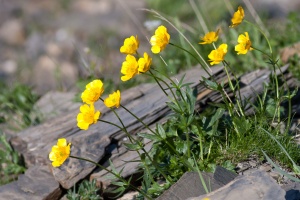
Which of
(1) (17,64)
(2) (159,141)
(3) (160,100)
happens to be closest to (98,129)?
(3) (160,100)

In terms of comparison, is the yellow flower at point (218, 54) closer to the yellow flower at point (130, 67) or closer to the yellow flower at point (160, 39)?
Result: the yellow flower at point (160, 39)

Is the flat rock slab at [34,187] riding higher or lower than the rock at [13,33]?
lower

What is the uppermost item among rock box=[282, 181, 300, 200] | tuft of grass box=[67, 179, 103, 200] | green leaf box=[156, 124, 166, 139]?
green leaf box=[156, 124, 166, 139]

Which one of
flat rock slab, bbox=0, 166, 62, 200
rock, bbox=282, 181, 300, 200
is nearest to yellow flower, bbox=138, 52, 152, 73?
rock, bbox=282, 181, 300, 200

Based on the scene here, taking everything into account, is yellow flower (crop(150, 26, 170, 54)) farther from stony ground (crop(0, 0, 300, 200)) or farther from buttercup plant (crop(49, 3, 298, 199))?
stony ground (crop(0, 0, 300, 200))

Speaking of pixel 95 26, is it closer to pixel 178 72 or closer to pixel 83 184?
pixel 178 72

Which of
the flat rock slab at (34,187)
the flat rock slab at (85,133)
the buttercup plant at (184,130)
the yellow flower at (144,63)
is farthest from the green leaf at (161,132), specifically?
the flat rock slab at (34,187)

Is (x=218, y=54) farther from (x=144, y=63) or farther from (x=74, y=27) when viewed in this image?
(x=74, y=27)

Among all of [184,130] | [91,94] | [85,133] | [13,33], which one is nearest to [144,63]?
[91,94]
